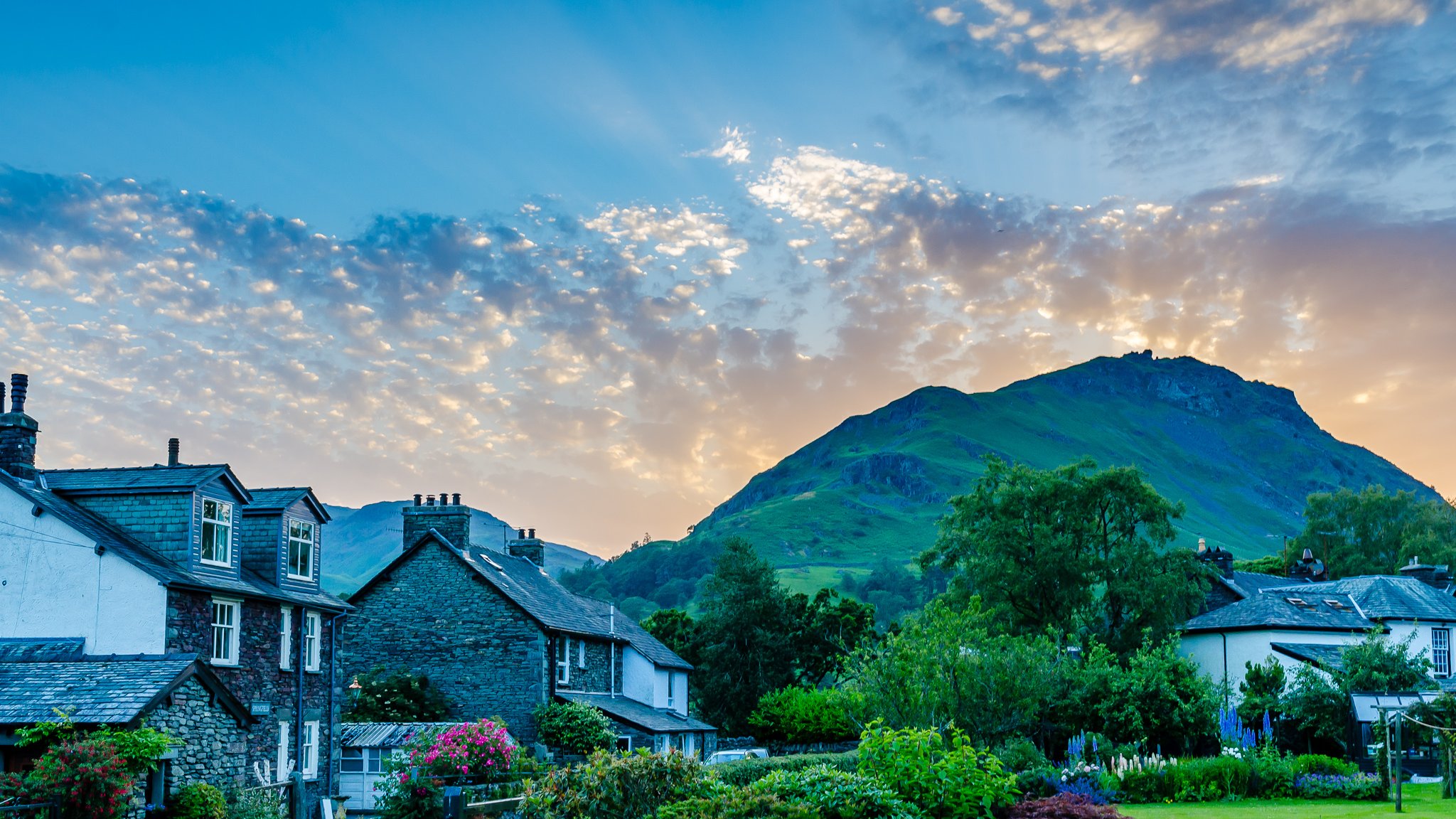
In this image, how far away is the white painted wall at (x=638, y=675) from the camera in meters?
53.4

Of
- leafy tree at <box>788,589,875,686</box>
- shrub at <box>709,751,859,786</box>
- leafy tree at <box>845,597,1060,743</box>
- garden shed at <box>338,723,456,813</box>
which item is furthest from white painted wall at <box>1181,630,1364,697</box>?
garden shed at <box>338,723,456,813</box>

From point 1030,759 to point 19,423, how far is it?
1120 inches

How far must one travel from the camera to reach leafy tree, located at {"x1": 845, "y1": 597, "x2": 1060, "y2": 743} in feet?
113

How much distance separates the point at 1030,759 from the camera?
34156 millimetres

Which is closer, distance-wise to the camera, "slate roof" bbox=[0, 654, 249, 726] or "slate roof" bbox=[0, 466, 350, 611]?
"slate roof" bbox=[0, 654, 249, 726]

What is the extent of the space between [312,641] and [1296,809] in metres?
26.9

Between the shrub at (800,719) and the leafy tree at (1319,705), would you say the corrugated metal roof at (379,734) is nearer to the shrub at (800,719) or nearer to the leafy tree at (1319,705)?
the shrub at (800,719)

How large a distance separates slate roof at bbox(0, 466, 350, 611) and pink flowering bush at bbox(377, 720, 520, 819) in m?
6.07

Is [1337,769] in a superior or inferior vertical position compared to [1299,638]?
inferior

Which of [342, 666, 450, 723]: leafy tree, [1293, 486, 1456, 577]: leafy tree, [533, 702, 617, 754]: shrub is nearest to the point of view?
[342, 666, 450, 723]: leafy tree

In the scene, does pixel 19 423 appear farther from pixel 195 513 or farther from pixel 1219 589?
pixel 1219 589

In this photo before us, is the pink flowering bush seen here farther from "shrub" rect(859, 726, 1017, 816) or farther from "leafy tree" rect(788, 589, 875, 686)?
"leafy tree" rect(788, 589, 875, 686)

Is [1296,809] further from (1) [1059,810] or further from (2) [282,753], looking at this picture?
(2) [282,753]

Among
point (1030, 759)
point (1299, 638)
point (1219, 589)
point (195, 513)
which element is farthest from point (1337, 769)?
point (195, 513)
